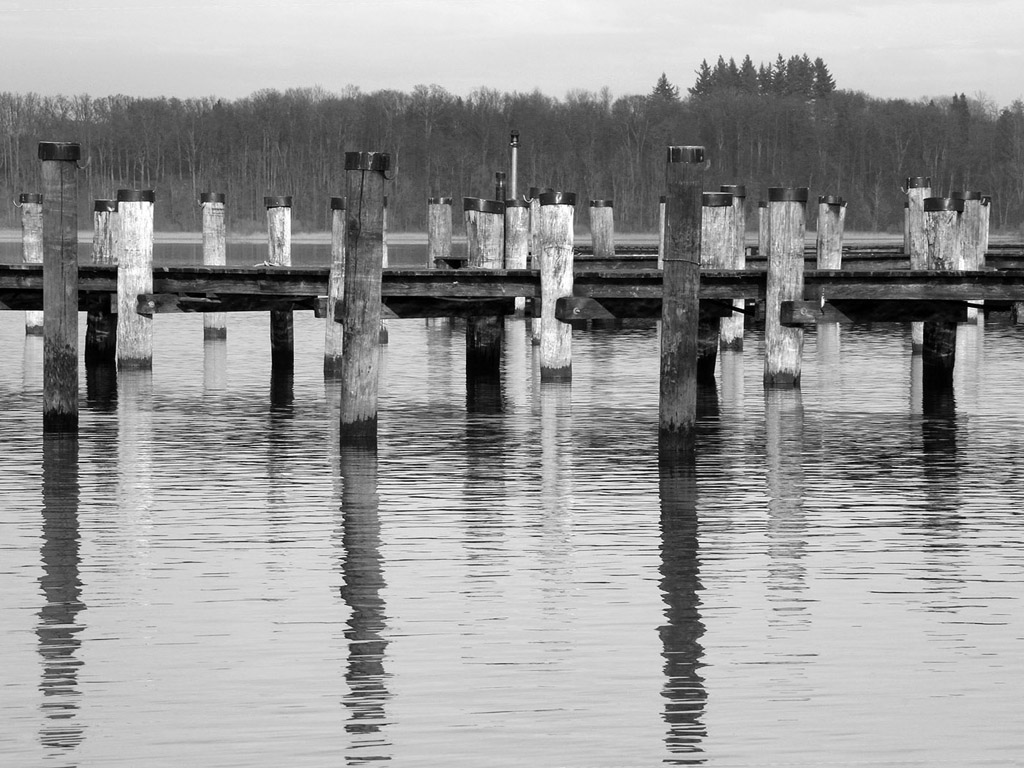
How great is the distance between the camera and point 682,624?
26.6ft

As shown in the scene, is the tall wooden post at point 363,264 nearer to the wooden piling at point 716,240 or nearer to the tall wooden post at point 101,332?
the wooden piling at point 716,240

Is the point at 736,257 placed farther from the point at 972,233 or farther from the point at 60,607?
the point at 60,607

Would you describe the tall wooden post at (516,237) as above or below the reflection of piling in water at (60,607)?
above

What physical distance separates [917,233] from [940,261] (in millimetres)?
5623

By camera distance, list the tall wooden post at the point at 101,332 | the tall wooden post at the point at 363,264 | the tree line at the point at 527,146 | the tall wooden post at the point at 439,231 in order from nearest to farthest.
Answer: the tall wooden post at the point at 363,264 < the tall wooden post at the point at 101,332 < the tall wooden post at the point at 439,231 < the tree line at the point at 527,146

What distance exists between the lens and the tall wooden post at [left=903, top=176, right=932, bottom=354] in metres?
22.2

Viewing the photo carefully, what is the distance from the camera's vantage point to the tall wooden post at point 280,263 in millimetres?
21938

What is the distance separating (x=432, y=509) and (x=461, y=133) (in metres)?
A: 110

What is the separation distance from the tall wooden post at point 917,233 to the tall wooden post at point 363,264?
31.9 ft

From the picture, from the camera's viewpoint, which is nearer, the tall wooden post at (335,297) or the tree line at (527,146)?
the tall wooden post at (335,297)

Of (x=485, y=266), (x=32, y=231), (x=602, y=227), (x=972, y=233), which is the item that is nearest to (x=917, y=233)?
(x=972, y=233)

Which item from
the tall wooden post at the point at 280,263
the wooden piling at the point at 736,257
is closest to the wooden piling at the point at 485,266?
the tall wooden post at the point at 280,263

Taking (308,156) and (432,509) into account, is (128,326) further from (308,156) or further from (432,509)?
(308,156)

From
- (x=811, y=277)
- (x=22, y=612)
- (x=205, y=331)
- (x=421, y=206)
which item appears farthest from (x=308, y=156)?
(x=22, y=612)
